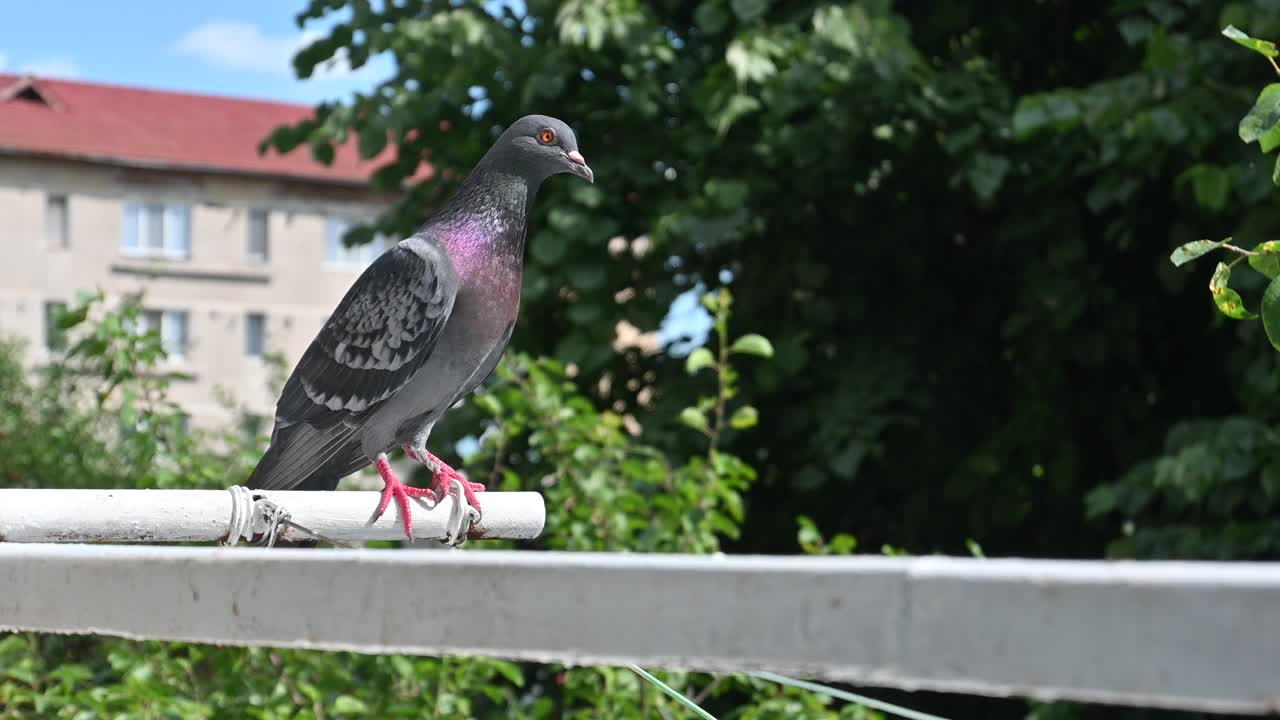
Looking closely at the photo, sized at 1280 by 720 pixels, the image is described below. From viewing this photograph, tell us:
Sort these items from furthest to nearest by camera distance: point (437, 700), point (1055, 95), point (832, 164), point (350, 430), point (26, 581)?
point (832, 164), point (1055, 95), point (437, 700), point (350, 430), point (26, 581)

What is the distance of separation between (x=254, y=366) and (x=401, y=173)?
31.8 m

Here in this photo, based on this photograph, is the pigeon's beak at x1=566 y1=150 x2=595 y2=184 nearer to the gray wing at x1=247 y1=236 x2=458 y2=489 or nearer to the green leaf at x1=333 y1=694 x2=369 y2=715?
the gray wing at x1=247 y1=236 x2=458 y2=489

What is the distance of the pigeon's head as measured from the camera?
2496 millimetres

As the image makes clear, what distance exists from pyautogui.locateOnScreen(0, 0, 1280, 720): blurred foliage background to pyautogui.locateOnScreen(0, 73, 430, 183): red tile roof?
2883cm

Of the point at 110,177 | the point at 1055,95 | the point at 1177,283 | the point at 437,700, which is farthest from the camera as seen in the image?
the point at 110,177

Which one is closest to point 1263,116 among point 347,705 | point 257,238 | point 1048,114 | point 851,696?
point 851,696

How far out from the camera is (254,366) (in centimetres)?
3769

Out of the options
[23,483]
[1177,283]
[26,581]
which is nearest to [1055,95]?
[1177,283]

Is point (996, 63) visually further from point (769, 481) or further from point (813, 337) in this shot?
point (769, 481)

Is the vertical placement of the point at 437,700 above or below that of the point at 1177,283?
below

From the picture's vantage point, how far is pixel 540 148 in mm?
2508

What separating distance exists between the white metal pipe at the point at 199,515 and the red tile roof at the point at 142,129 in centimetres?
3266

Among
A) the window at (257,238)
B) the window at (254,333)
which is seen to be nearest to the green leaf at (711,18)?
the window at (254,333)

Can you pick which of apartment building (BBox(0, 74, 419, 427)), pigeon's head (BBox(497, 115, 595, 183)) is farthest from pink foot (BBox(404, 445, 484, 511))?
apartment building (BBox(0, 74, 419, 427))
